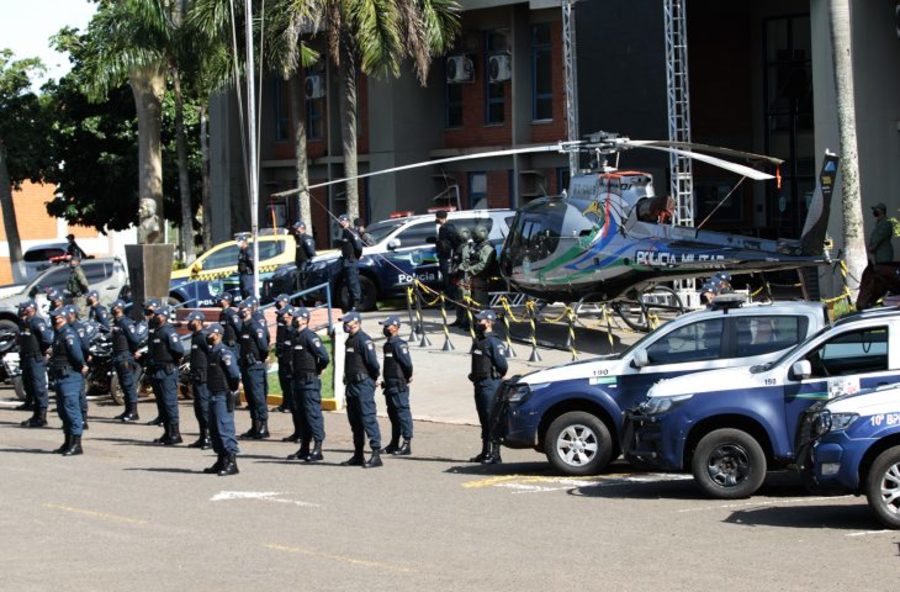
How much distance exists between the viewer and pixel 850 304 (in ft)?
80.4

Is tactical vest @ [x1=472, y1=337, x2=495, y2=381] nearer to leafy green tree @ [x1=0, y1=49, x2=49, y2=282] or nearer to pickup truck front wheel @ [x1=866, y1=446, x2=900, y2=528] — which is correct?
pickup truck front wheel @ [x1=866, y1=446, x2=900, y2=528]

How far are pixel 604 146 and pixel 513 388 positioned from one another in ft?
25.3

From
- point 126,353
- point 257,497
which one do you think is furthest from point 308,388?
point 126,353

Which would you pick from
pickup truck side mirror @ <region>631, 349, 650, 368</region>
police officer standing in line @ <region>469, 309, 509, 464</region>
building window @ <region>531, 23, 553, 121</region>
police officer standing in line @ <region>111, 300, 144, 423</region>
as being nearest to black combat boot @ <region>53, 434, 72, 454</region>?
police officer standing in line @ <region>111, 300, 144, 423</region>

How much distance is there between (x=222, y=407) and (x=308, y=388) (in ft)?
4.75

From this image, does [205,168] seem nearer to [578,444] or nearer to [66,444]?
[66,444]

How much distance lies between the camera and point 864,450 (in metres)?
12.1

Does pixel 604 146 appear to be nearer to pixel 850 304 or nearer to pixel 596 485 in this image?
pixel 850 304

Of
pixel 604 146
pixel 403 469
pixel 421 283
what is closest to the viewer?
pixel 403 469

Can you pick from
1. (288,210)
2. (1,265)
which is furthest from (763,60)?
(1,265)

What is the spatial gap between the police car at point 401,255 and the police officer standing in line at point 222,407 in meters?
12.1

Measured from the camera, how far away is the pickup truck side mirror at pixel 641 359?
51.4 feet

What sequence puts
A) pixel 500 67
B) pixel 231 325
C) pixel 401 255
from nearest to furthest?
pixel 231 325 < pixel 401 255 < pixel 500 67

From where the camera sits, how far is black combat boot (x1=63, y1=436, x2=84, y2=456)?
1888cm
